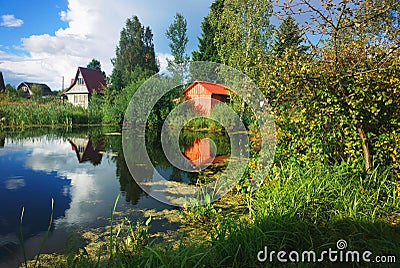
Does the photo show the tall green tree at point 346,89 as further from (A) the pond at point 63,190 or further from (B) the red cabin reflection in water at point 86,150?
(B) the red cabin reflection in water at point 86,150

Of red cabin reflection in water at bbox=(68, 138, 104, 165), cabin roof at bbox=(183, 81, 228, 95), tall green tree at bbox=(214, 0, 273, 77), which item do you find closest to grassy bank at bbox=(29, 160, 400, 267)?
red cabin reflection in water at bbox=(68, 138, 104, 165)

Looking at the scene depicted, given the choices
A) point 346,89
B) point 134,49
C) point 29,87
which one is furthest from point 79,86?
point 346,89

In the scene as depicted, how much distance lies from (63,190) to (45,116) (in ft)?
48.8

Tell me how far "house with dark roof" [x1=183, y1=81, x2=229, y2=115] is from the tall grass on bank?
656cm

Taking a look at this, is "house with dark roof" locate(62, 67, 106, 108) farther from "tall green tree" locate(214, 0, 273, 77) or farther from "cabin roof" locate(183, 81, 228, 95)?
"tall green tree" locate(214, 0, 273, 77)

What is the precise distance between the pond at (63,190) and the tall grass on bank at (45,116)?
8233 millimetres

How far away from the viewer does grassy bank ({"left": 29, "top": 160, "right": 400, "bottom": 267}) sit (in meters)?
2.24

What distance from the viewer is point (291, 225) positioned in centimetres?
270

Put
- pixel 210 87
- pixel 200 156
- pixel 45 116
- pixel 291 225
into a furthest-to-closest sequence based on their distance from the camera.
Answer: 1. pixel 210 87
2. pixel 45 116
3. pixel 200 156
4. pixel 291 225

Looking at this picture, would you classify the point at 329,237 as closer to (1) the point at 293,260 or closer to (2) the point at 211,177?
(1) the point at 293,260

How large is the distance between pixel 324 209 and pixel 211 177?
3.23 metres

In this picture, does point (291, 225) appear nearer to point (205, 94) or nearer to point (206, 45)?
point (205, 94)

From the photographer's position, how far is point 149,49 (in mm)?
31172

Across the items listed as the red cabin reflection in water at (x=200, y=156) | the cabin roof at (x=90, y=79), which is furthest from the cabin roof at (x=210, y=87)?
the cabin roof at (x=90, y=79)
